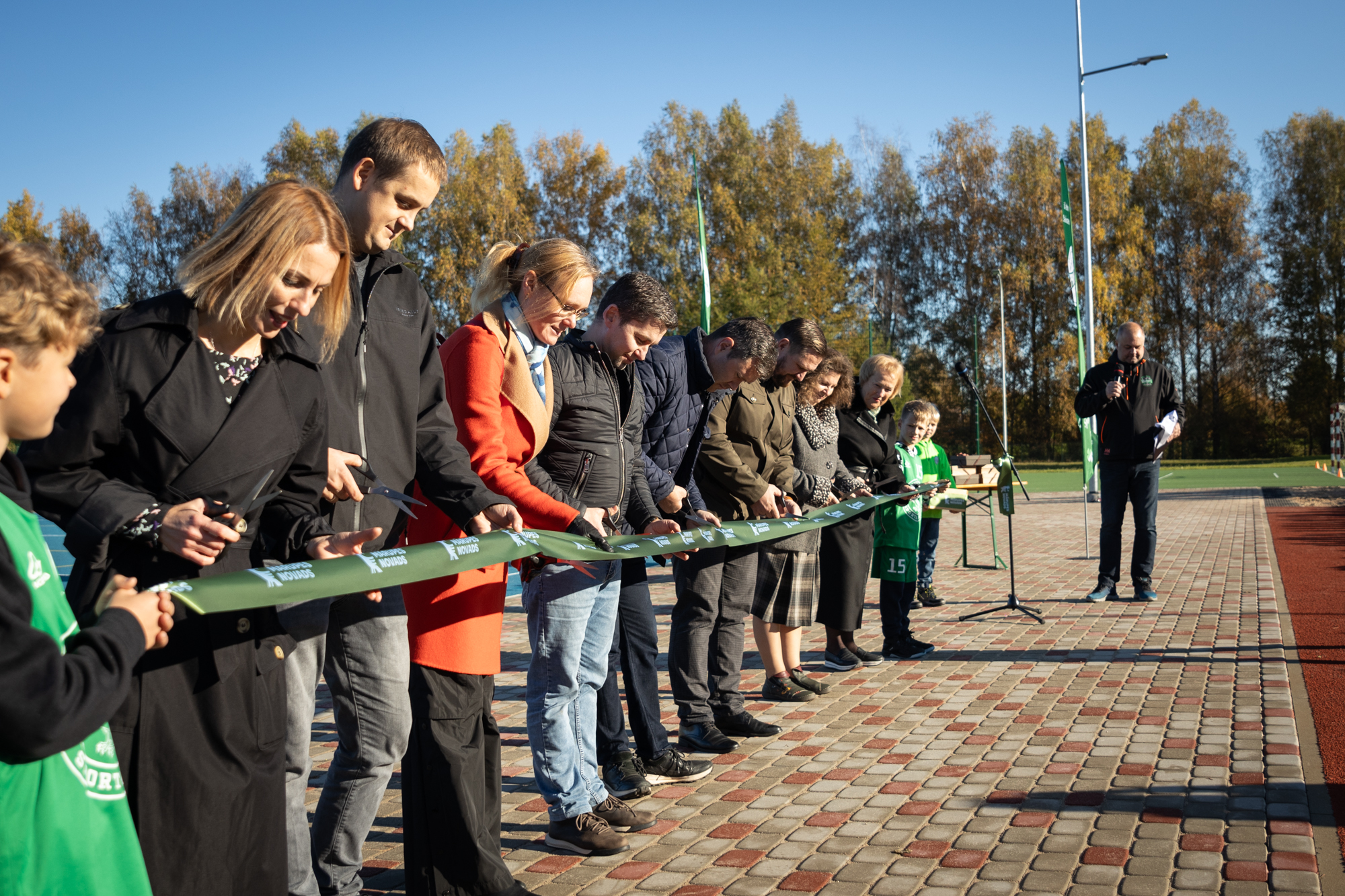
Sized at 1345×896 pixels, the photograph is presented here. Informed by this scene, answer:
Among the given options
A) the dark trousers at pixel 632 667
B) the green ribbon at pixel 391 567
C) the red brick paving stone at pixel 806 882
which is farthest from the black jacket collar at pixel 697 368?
the red brick paving stone at pixel 806 882

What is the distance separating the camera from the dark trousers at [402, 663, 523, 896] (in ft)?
10.7

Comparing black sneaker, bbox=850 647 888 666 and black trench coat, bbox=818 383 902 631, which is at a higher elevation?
black trench coat, bbox=818 383 902 631

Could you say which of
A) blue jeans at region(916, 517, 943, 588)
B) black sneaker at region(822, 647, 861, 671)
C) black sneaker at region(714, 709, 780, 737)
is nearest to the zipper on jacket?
black sneaker at region(714, 709, 780, 737)

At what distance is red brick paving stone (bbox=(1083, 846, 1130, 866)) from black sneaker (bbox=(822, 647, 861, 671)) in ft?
11.9

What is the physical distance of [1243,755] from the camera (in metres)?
5.11

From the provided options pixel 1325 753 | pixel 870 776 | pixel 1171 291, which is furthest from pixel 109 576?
pixel 1171 291

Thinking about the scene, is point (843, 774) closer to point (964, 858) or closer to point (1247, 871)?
point (964, 858)

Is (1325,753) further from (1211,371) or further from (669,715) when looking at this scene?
(1211,371)

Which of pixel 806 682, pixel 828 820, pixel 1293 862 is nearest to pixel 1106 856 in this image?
pixel 1293 862

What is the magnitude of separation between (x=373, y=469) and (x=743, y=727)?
327cm

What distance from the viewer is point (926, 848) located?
13.3ft

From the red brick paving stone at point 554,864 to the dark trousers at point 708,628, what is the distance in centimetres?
150

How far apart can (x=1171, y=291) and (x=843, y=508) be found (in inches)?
2157

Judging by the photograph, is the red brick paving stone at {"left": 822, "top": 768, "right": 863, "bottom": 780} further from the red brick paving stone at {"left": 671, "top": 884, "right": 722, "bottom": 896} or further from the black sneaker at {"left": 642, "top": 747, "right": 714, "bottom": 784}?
the red brick paving stone at {"left": 671, "top": 884, "right": 722, "bottom": 896}
